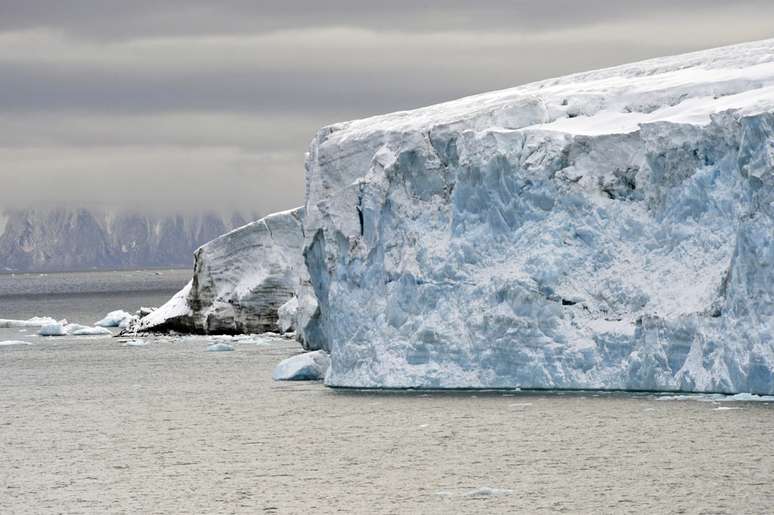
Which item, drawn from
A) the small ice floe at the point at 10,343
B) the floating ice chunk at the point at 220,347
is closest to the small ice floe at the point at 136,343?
the small ice floe at the point at 10,343

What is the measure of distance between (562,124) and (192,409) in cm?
843

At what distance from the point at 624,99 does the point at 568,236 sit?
2.94m

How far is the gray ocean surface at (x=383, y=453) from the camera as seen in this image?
1639 cm

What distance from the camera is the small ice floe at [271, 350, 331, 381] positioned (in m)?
29.4

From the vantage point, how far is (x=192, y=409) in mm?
26000

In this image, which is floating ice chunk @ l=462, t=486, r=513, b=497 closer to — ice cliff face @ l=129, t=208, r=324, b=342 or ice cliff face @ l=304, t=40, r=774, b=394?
ice cliff face @ l=304, t=40, r=774, b=394

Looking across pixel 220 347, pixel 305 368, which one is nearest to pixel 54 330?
pixel 220 347

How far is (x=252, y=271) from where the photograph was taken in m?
41.5

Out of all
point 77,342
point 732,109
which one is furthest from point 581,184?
point 77,342

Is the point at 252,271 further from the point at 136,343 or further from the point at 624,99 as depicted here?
the point at 624,99

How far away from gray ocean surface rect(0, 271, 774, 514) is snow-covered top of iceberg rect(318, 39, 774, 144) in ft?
15.9

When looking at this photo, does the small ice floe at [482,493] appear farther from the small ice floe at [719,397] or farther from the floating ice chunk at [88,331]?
the floating ice chunk at [88,331]

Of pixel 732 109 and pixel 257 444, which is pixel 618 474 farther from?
pixel 732 109

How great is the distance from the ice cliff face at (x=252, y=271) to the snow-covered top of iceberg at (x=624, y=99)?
12.6 meters
